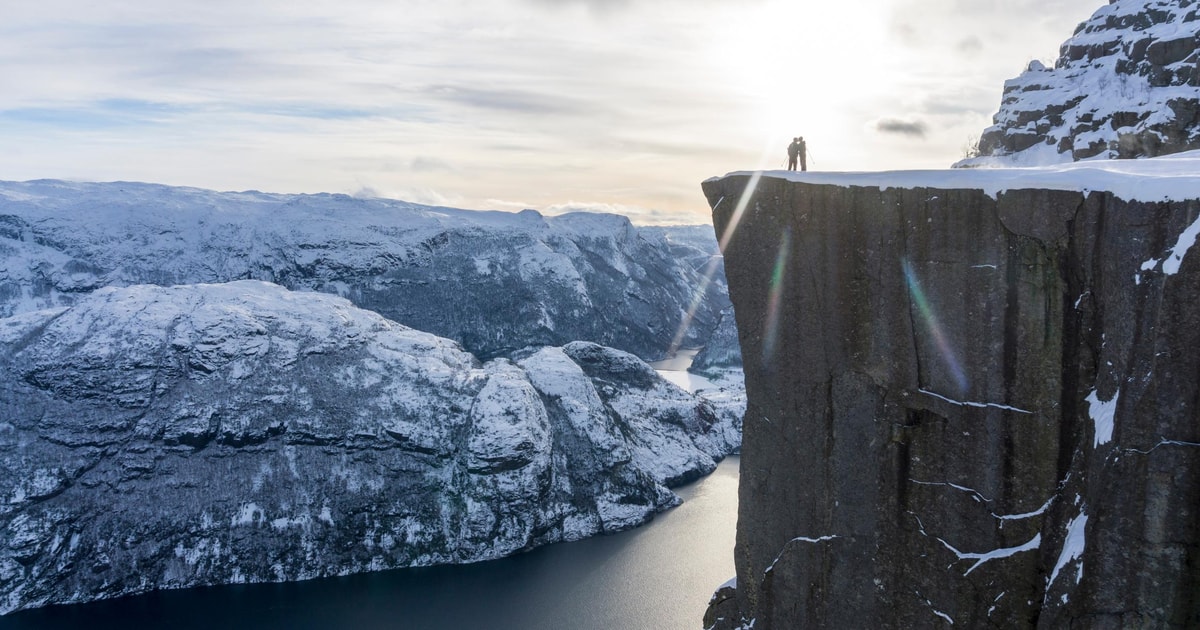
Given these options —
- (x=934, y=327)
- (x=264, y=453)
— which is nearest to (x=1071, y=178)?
(x=934, y=327)

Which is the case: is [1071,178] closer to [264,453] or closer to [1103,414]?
[1103,414]

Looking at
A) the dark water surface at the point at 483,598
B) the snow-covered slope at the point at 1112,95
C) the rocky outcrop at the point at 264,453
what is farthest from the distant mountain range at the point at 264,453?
the snow-covered slope at the point at 1112,95

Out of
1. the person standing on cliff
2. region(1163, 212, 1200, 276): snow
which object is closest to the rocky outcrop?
the person standing on cliff

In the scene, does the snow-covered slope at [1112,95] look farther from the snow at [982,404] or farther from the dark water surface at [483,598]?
the snow at [982,404]

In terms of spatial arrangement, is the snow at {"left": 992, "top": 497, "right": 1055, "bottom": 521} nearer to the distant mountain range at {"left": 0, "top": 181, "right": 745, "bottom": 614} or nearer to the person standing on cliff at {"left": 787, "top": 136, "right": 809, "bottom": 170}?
the person standing on cliff at {"left": 787, "top": 136, "right": 809, "bottom": 170}

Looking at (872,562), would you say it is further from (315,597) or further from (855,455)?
(315,597)
